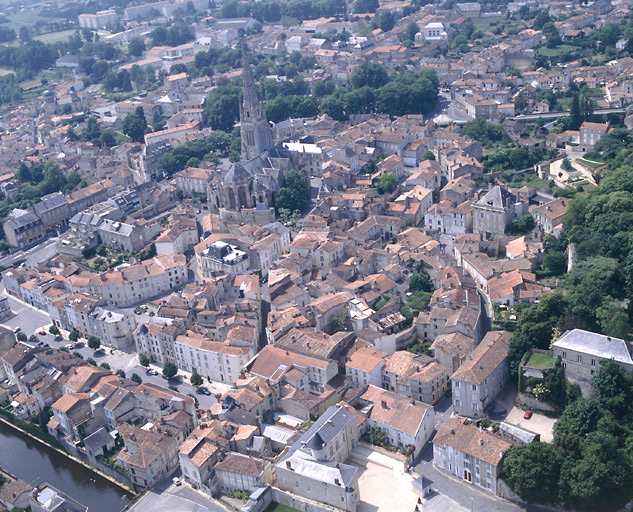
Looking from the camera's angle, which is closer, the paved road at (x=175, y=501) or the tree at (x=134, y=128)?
the paved road at (x=175, y=501)

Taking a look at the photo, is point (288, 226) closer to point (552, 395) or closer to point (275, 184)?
point (275, 184)

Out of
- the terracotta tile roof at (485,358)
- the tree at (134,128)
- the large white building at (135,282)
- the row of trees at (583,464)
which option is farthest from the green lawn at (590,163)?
the tree at (134,128)

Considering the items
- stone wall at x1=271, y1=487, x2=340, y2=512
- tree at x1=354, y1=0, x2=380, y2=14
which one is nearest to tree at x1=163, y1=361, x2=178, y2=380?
stone wall at x1=271, y1=487, x2=340, y2=512

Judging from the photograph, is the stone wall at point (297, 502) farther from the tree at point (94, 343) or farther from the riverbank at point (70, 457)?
the tree at point (94, 343)

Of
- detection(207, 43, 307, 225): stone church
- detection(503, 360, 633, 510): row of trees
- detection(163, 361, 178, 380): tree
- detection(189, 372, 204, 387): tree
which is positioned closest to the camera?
detection(503, 360, 633, 510): row of trees

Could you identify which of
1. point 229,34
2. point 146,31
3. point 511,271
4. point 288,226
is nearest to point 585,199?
point 511,271

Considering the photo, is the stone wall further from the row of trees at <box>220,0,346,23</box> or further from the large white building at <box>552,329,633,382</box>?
the row of trees at <box>220,0,346,23</box>

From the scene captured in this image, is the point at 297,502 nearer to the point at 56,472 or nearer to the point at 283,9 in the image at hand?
the point at 56,472
